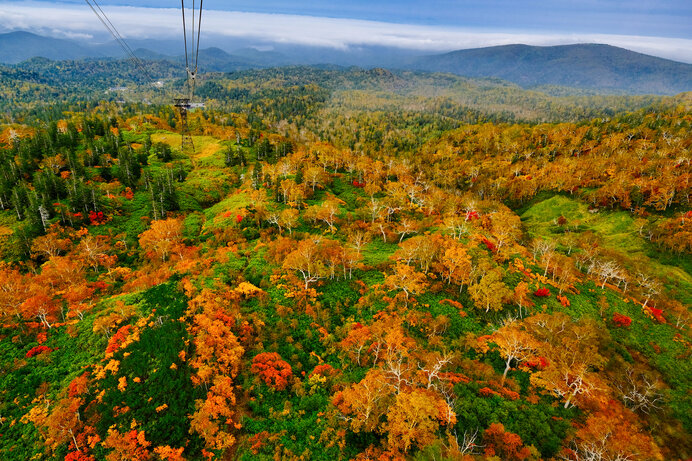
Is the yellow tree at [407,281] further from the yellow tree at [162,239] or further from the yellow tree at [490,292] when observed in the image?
the yellow tree at [162,239]

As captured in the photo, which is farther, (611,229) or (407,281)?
(611,229)

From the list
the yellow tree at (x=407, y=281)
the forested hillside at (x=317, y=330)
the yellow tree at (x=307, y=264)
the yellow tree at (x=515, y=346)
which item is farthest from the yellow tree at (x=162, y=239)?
the yellow tree at (x=515, y=346)

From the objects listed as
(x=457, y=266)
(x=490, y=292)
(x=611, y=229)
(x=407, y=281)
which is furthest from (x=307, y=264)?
(x=611, y=229)

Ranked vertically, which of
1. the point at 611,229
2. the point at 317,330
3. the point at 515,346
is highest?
the point at 515,346

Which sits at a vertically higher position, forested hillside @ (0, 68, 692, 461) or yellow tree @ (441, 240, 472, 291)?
yellow tree @ (441, 240, 472, 291)

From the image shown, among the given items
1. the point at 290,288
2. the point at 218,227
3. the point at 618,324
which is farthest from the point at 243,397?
the point at 618,324

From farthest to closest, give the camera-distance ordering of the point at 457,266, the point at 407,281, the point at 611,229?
the point at 611,229, the point at 457,266, the point at 407,281

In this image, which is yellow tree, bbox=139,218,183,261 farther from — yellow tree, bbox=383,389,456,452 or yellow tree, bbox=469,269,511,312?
yellow tree, bbox=469,269,511,312

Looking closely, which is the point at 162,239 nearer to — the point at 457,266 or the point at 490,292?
the point at 457,266

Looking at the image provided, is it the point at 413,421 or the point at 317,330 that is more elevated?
the point at 413,421

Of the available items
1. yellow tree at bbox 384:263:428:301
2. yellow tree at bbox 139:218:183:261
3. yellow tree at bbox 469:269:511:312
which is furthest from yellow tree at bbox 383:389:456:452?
yellow tree at bbox 139:218:183:261

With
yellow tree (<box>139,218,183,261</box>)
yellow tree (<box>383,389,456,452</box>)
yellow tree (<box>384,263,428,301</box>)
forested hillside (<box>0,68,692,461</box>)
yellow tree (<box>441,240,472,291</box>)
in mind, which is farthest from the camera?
yellow tree (<box>139,218,183,261</box>)
